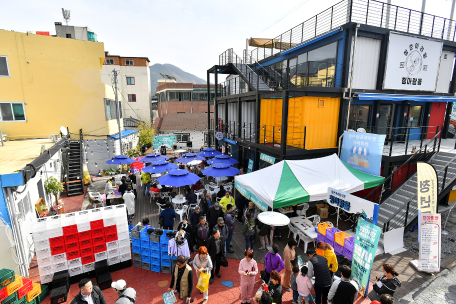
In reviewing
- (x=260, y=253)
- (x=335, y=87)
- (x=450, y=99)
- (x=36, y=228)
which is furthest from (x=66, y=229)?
(x=450, y=99)

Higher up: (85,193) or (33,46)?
(33,46)

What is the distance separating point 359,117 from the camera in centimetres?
1319

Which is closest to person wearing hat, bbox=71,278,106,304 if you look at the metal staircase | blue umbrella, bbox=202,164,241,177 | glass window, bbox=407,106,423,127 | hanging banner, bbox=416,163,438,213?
blue umbrella, bbox=202,164,241,177

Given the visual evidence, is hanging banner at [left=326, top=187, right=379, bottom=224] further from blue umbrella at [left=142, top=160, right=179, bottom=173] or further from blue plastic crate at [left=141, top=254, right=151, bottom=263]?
blue umbrella at [left=142, top=160, right=179, bottom=173]

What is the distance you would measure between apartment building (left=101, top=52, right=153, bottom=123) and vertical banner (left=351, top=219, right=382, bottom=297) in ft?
129

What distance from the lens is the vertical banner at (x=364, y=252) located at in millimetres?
5977

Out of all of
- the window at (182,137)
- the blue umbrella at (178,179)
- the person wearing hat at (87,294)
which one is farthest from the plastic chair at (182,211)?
the window at (182,137)

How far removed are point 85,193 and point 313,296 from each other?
15.0m

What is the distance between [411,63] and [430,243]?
10.4 metres

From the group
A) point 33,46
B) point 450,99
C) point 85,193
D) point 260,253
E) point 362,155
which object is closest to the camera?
point 260,253

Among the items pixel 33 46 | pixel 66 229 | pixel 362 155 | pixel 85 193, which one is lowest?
pixel 85 193

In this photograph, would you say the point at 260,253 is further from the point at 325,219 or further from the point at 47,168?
the point at 47,168

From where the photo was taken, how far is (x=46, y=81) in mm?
17406

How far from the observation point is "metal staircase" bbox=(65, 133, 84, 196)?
48.7 ft
